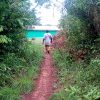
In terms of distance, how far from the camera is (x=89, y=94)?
870 centimetres

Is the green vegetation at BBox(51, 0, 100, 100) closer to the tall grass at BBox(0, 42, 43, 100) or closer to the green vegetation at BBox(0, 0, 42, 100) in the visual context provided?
the tall grass at BBox(0, 42, 43, 100)

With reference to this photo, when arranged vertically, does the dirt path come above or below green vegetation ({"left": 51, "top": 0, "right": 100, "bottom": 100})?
below

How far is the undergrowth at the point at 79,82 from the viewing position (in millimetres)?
8922

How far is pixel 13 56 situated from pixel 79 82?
4.07 metres

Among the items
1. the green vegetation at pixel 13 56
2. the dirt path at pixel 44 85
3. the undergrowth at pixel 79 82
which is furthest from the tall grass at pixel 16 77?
the undergrowth at pixel 79 82

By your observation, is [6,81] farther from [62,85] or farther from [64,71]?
[64,71]

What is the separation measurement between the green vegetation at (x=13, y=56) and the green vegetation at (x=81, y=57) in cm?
131

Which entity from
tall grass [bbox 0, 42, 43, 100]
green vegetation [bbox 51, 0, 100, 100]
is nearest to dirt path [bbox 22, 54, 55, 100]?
tall grass [bbox 0, 42, 43, 100]

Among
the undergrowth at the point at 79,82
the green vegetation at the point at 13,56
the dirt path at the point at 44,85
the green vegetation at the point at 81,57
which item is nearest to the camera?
the undergrowth at the point at 79,82

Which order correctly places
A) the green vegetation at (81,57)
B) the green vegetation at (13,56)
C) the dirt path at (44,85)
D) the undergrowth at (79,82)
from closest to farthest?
the undergrowth at (79,82), the green vegetation at (81,57), the dirt path at (44,85), the green vegetation at (13,56)

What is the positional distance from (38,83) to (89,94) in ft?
11.0

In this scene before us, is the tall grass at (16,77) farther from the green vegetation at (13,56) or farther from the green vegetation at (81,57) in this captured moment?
the green vegetation at (81,57)

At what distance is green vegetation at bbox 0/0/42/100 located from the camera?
33.7ft

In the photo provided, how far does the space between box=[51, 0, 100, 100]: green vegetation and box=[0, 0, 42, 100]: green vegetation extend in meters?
1.31
